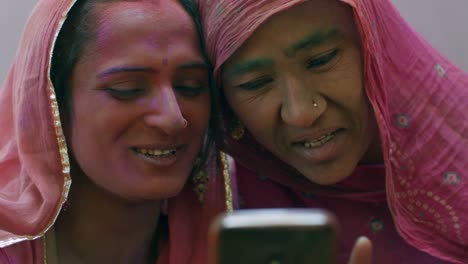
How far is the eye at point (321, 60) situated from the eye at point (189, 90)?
0.63 ft

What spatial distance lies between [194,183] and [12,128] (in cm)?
35

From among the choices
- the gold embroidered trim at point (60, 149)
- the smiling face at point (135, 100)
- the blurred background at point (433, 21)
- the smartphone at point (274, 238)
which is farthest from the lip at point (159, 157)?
the blurred background at point (433, 21)

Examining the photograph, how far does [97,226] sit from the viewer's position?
135 cm

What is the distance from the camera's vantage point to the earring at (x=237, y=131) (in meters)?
1.42

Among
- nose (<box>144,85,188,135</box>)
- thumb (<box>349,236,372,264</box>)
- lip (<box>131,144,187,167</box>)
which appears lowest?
lip (<box>131,144,187,167</box>)

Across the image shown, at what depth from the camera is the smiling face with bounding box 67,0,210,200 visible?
1.20m

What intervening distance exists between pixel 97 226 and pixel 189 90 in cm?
31

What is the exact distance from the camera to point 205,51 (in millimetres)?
1298

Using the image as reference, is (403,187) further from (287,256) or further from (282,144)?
(287,256)

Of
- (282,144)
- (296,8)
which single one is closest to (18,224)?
(282,144)

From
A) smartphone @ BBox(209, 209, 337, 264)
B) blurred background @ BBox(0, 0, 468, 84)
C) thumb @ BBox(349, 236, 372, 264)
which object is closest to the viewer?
smartphone @ BBox(209, 209, 337, 264)

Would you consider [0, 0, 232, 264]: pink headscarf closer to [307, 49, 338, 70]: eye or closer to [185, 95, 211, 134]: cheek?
[185, 95, 211, 134]: cheek

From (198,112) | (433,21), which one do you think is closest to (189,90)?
(198,112)

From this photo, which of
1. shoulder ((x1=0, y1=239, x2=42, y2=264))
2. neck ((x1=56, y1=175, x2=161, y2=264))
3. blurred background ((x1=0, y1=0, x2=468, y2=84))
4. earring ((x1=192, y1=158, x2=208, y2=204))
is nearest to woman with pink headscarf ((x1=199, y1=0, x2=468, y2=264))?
earring ((x1=192, y1=158, x2=208, y2=204))
